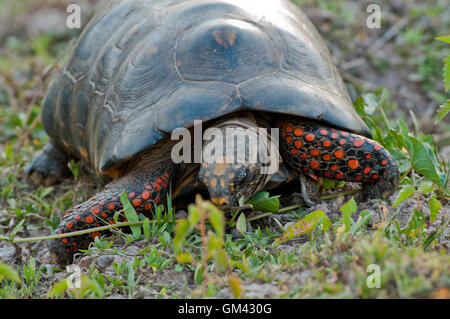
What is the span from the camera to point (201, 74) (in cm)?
308

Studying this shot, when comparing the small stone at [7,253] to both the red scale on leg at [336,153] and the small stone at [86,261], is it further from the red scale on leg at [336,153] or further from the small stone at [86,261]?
the red scale on leg at [336,153]

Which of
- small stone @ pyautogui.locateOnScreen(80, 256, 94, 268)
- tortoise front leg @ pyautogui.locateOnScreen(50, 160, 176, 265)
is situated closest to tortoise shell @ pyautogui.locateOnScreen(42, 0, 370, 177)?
tortoise front leg @ pyautogui.locateOnScreen(50, 160, 176, 265)

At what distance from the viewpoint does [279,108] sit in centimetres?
297

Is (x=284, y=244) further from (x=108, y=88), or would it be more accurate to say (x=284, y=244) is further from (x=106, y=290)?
(x=108, y=88)

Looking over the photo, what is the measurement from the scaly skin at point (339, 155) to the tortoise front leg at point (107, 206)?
2.55ft

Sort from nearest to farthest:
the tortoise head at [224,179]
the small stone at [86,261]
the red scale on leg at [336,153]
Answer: the tortoise head at [224,179], the small stone at [86,261], the red scale on leg at [336,153]

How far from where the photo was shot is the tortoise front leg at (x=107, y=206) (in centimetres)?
302

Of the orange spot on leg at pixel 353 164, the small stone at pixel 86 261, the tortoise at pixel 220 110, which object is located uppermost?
the tortoise at pixel 220 110

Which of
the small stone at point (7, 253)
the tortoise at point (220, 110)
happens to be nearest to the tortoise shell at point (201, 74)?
the tortoise at point (220, 110)

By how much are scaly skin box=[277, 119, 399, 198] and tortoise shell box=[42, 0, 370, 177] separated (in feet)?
0.32

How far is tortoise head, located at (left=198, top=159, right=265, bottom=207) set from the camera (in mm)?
2693

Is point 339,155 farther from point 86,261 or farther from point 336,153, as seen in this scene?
point 86,261

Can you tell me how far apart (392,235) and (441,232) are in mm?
236

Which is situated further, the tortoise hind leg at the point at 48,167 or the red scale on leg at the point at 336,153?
the tortoise hind leg at the point at 48,167
